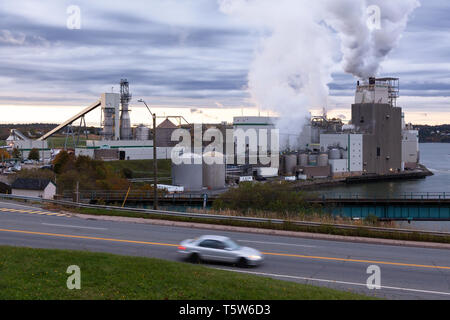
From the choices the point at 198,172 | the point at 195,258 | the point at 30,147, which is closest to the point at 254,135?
the point at 198,172

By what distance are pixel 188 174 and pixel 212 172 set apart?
4352 millimetres

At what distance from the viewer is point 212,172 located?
2404 inches

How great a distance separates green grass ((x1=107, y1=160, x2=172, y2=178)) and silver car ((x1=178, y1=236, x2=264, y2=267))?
55654mm

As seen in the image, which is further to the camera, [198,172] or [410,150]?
[410,150]

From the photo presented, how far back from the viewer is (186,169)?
57688mm

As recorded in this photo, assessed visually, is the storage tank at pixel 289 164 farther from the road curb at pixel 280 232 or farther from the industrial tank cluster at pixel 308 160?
the road curb at pixel 280 232

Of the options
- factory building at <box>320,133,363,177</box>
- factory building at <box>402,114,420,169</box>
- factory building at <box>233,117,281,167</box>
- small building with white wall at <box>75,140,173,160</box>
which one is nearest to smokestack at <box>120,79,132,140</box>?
small building with white wall at <box>75,140,173,160</box>

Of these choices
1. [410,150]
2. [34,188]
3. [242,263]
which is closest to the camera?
[242,263]

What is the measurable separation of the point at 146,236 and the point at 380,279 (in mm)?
7215

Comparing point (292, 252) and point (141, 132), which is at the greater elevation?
point (141, 132)

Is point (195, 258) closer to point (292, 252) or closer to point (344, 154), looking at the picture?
point (292, 252)

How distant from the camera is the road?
9.93m

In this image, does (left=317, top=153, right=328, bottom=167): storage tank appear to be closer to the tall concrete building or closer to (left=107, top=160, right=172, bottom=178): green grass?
the tall concrete building
